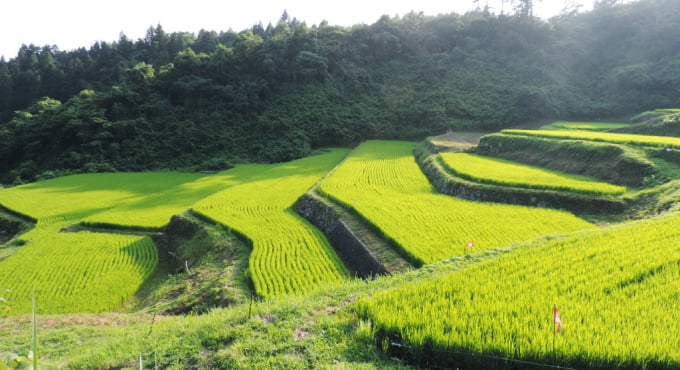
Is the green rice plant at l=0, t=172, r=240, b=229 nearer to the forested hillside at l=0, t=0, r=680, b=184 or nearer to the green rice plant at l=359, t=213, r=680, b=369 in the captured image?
the forested hillside at l=0, t=0, r=680, b=184

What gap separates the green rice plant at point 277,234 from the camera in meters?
7.86

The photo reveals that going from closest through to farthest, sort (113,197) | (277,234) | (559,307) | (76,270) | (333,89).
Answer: (559,307), (76,270), (277,234), (113,197), (333,89)

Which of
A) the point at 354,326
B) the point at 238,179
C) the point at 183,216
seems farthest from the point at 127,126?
the point at 354,326

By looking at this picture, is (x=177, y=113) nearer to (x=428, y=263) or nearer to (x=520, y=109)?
(x=428, y=263)

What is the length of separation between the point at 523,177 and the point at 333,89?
2848 cm

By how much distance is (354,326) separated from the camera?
3.87 m

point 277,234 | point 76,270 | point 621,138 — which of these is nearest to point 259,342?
point 277,234

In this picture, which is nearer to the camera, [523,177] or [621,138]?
[523,177]

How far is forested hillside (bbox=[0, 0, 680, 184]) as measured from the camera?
30.1 meters

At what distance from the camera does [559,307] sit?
3621 mm

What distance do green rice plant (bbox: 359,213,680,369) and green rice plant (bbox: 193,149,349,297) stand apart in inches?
144

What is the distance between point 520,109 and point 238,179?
29.3m

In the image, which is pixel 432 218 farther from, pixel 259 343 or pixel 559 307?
pixel 259 343

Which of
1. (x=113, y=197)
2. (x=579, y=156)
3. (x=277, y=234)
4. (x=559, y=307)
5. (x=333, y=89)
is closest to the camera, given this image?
(x=559, y=307)
